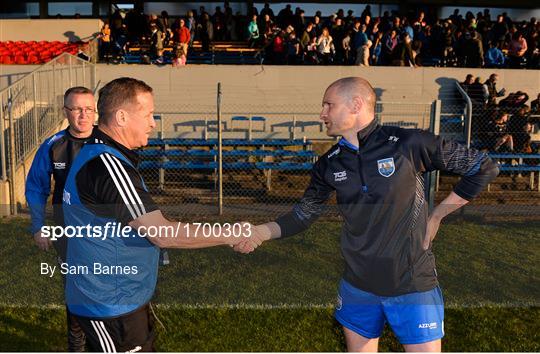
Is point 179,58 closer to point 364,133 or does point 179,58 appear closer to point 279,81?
point 279,81

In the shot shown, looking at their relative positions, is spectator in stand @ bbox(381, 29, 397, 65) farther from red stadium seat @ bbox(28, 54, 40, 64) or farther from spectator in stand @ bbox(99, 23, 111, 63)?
red stadium seat @ bbox(28, 54, 40, 64)

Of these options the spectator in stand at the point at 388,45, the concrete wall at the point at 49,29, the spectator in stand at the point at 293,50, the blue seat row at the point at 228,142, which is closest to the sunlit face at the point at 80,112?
the blue seat row at the point at 228,142

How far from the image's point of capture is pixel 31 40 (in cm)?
2072

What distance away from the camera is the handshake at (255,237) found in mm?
3668

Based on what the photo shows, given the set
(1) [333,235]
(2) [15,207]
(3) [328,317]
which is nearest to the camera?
(3) [328,317]

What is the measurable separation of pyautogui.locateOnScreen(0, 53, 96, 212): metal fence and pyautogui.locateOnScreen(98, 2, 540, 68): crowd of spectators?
5.60 metres

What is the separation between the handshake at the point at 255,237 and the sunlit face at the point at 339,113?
31.3 inches

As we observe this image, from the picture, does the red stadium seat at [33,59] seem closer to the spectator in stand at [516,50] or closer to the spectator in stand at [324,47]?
the spectator in stand at [324,47]

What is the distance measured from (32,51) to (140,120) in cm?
1725

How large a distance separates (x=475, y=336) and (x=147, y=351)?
3.31 m

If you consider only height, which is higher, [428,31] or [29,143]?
[428,31]

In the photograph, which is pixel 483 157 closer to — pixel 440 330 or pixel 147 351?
pixel 440 330

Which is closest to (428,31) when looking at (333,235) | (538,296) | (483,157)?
(333,235)

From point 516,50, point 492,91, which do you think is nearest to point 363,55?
point 492,91
